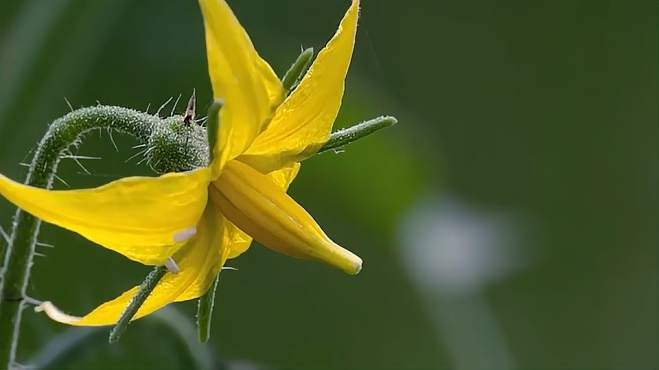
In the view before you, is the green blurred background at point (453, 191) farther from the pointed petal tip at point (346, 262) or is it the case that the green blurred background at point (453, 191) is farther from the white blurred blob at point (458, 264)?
the pointed petal tip at point (346, 262)

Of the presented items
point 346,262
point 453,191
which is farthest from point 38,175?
point 453,191

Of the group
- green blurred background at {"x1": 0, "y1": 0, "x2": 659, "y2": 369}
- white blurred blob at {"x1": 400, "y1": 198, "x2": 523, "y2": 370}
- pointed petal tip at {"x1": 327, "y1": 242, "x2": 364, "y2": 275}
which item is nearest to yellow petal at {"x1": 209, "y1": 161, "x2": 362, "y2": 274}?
pointed petal tip at {"x1": 327, "y1": 242, "x2": 364, "y2": 275}

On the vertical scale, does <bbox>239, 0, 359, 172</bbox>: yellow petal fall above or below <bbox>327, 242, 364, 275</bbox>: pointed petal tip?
above

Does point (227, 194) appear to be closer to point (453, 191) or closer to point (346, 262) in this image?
point (346, 262)

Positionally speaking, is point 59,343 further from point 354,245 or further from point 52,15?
point 354,245

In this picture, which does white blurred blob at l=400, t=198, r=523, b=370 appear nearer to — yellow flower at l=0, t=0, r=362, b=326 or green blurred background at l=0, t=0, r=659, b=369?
green blurred background at l=0, t=0, r=659, b=369

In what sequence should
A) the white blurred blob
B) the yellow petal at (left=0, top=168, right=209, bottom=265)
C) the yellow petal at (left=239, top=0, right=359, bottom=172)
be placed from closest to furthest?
the yellow petal at (left=0, top=168, right=209, bottom=265) → the yellow petal at (left=239, top=0, right=359, bottom=172) → the white blurred blob

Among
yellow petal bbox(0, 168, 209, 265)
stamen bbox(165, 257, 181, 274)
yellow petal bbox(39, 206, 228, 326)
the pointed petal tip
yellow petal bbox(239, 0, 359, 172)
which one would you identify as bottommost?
yellow petal bbox(39, 206, 228, 326)
